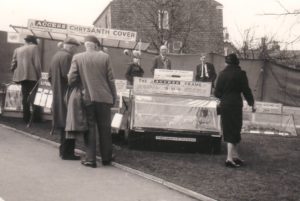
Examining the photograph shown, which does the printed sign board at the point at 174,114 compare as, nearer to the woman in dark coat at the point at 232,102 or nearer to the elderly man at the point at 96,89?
the woman in dark coat at the point at 232,102

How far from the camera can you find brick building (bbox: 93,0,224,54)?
3625 cm

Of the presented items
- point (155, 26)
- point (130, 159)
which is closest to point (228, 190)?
point (130, 159)

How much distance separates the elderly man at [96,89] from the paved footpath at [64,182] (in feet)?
1.29

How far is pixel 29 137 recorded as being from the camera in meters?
11.3

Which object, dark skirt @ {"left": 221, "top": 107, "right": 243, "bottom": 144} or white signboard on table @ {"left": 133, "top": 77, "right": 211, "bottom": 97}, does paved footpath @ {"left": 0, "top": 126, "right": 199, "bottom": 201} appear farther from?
white signboard on table @ {"left": 133, "top": 77, "right": 211, "bottom": 97}

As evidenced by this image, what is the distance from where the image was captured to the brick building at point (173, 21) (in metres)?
36.2

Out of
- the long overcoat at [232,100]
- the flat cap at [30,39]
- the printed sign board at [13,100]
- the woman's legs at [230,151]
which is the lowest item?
the woman's legs at [230,151]

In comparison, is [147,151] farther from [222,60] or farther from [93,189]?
[222,60]

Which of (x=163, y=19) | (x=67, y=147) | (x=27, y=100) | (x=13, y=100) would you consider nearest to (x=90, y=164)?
(x=67, y=147)

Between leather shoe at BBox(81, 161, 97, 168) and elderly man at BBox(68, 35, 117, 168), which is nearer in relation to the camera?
leather shoe at BBox(81, 161, 97, 168)

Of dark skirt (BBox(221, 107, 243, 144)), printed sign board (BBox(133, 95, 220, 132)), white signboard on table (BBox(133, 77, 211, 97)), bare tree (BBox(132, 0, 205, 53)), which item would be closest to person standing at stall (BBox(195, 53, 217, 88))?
white signboard on table (BBox(133, 77, 211, 97))

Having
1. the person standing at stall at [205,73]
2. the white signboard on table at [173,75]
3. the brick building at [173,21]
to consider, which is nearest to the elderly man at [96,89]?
the white signboard on table at [173,75]

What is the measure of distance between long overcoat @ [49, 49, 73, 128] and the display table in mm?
1346

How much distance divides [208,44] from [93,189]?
37.9m
